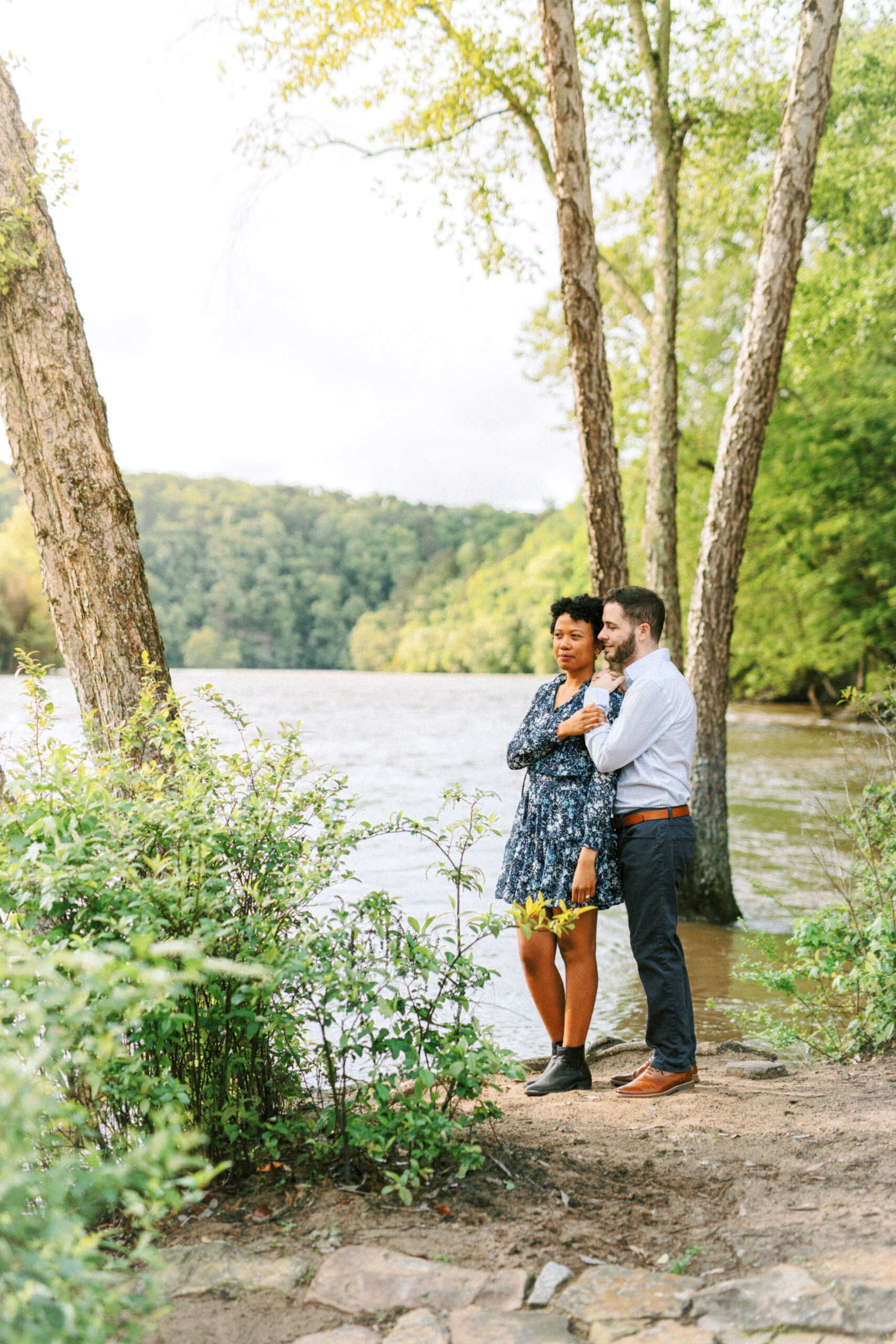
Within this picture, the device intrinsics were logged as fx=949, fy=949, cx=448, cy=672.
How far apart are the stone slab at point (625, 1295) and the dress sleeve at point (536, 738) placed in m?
1.98

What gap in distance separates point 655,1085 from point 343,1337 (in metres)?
2.14

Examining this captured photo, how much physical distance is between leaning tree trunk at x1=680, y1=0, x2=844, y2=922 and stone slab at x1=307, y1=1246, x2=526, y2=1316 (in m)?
5.55

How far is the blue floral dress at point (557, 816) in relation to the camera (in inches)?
153

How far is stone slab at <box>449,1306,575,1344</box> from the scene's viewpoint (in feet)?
6.61

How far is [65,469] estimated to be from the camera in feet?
13.9

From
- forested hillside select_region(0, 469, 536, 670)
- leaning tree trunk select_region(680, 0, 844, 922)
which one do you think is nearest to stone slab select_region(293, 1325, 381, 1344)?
leaning tree trunk select_region(680, 0, 844, 922)

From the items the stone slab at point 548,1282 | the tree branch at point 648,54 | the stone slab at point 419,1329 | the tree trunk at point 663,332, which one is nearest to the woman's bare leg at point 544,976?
the stone slab at point 548,1282

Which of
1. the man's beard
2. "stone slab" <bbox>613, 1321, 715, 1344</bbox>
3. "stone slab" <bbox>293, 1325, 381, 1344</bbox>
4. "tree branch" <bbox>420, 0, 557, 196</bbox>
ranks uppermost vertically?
"tree branch" <bbox>420, 0, 557, 196</bbox>

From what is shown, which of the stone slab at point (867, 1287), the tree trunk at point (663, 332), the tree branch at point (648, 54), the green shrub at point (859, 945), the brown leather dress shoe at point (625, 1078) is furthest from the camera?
the tree trunk at point (663, 332)

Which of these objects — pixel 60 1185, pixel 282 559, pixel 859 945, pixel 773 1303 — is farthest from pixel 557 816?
pixel 282 559

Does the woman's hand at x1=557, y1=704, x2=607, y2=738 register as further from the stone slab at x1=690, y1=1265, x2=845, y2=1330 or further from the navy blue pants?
the stone slab at x1=690, y1=1265, x2=845, y2=1330

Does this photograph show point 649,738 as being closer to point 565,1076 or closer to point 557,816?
point 557,816

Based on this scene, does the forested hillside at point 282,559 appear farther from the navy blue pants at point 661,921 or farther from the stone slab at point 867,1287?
the stone slab at point 867,1287

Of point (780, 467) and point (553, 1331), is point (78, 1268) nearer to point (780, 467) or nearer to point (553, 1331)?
point (553, 1331)
